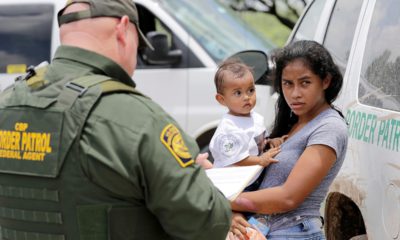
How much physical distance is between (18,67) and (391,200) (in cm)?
523

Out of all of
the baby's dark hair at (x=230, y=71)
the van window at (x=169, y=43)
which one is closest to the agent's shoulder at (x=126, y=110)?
the baby's dark hair at (x=230, y=71)

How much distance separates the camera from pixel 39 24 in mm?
7520

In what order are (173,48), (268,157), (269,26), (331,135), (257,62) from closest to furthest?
(331,135) < (268,157) < (257,62) < (173,48) < (269,26)

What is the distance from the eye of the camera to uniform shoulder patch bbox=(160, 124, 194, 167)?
2184 mm

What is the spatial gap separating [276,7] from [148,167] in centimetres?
1004

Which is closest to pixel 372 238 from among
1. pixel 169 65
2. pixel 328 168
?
pixel 328 168

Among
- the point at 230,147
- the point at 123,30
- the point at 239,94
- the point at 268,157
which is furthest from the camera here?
the point at 239,94

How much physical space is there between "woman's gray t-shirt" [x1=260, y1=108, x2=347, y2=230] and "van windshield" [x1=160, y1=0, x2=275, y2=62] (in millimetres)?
4336

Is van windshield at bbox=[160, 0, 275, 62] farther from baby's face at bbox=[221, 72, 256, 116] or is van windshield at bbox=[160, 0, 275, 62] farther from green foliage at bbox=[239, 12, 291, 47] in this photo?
green foliage at bbox=[239, 12, 291, 47]

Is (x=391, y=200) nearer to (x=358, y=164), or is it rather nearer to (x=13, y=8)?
(x=358, y=164)

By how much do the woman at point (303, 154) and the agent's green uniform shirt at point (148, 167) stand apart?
634mm

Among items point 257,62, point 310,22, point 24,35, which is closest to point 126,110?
point 257,62

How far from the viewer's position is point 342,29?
157 inches

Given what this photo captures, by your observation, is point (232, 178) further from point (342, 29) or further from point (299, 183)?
point (342, 29)
